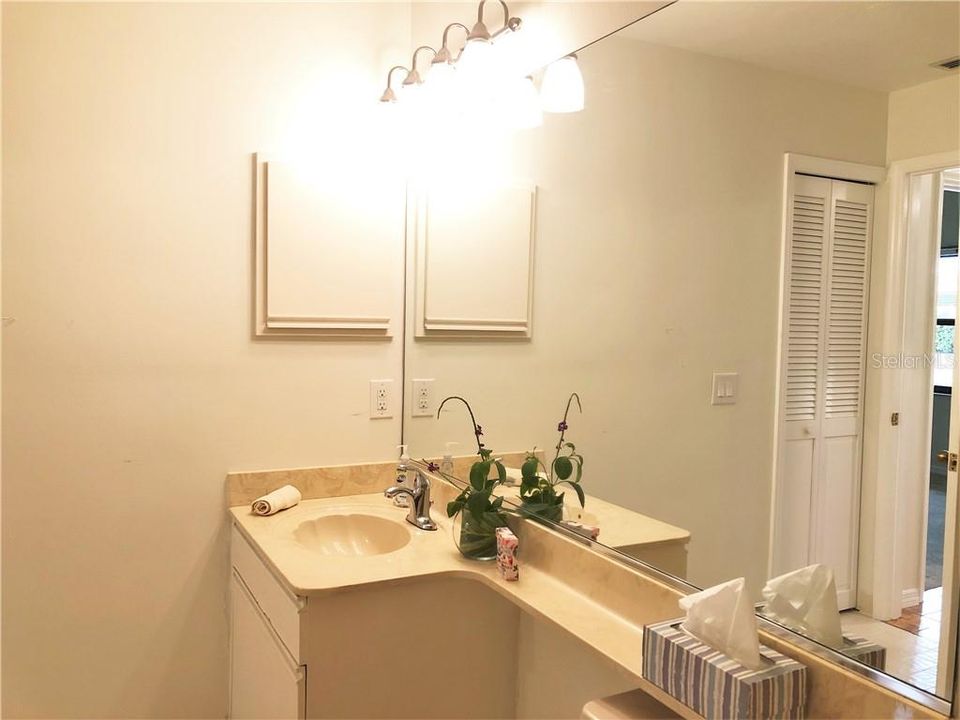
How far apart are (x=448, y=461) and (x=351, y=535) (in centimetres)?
36

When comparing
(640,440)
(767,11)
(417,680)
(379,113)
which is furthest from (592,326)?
(379,113)

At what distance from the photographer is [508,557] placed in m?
1.64

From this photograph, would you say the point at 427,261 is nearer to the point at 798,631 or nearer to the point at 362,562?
the point at 362,562

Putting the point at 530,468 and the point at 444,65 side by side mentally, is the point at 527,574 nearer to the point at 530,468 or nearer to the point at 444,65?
the point at 530,468

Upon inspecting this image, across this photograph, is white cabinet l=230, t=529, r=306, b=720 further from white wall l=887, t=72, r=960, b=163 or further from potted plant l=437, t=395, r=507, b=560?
white wall l=887, t=72, r=960, b=163

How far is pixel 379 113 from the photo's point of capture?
235 centimetres

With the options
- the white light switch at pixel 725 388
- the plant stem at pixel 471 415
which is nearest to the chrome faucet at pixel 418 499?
the plant stem at pixel 471 415

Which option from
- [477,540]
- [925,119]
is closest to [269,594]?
[477,540]

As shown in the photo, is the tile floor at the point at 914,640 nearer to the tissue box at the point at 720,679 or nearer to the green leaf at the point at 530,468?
the tissue box at the point at 720,679

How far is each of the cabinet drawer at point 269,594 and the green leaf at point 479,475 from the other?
0.46m

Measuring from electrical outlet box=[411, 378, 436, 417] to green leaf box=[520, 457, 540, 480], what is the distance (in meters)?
0.58

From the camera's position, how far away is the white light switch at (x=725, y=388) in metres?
1.39

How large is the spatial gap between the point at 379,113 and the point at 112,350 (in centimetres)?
105

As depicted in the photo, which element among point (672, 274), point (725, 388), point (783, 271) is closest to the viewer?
point (783, 271)
